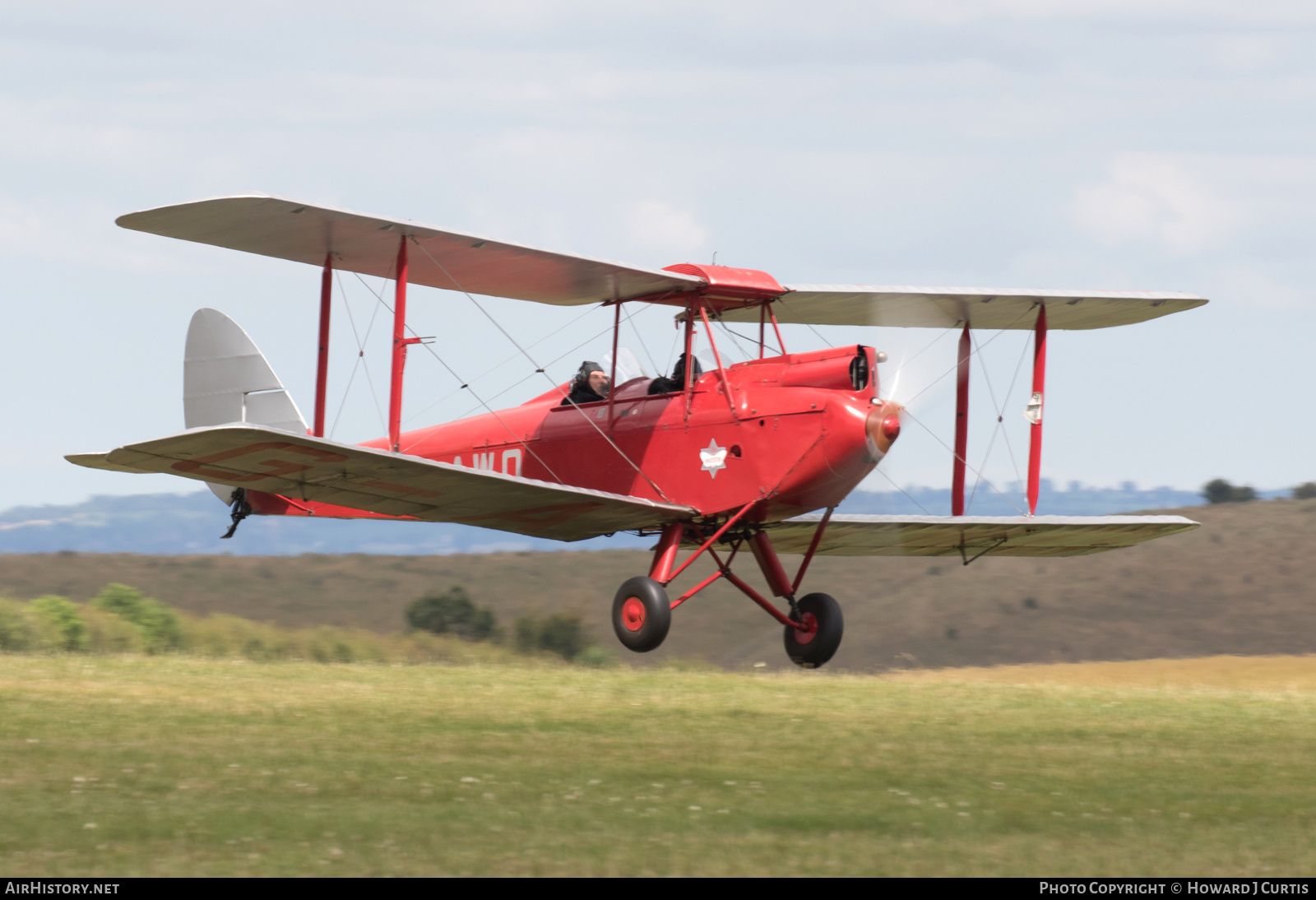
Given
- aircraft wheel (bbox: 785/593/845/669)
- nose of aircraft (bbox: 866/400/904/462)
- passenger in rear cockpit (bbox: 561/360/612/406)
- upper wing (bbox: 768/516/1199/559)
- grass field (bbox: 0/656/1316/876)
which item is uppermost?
passenger in rear cockpit (bbox: 561/360/612/406)

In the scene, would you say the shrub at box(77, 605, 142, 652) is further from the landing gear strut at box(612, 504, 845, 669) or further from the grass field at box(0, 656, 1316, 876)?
the landing gear strut at box(612, 504, 845, 669)

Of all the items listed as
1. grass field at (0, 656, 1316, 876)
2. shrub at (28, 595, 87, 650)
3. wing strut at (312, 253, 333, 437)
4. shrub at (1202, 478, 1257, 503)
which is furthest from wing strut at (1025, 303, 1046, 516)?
shrub at (1202, 478, 1257, 503)

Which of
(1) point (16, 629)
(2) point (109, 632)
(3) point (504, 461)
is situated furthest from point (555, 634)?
(3) point (504, 461)

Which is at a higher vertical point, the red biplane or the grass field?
the red biplane

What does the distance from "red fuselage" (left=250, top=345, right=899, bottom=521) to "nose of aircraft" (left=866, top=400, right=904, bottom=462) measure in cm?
1

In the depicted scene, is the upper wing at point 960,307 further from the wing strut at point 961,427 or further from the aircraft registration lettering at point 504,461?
the aircraft registration lettering at point 504,461

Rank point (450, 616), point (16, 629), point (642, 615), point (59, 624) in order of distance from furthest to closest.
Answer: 1. point (450, 616)
2. point (59, 624)
3. point (16, 629)
4. point (642, 615)

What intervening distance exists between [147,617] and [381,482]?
11.9m

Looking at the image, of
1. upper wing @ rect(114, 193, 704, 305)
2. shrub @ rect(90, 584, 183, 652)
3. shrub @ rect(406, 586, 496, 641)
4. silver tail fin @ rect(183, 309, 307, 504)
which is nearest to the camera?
upper wing @ rect(114, 193, 704, 305)

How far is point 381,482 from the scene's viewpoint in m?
13.0

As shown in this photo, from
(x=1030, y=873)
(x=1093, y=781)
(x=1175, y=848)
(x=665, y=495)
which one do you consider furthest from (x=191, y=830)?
(x=665, y=495)

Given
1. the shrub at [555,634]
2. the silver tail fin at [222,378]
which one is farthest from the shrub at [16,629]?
the shrub at [555,634]

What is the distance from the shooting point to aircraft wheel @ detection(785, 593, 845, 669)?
48.2 feet

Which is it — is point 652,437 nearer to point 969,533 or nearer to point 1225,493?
point 969,533
